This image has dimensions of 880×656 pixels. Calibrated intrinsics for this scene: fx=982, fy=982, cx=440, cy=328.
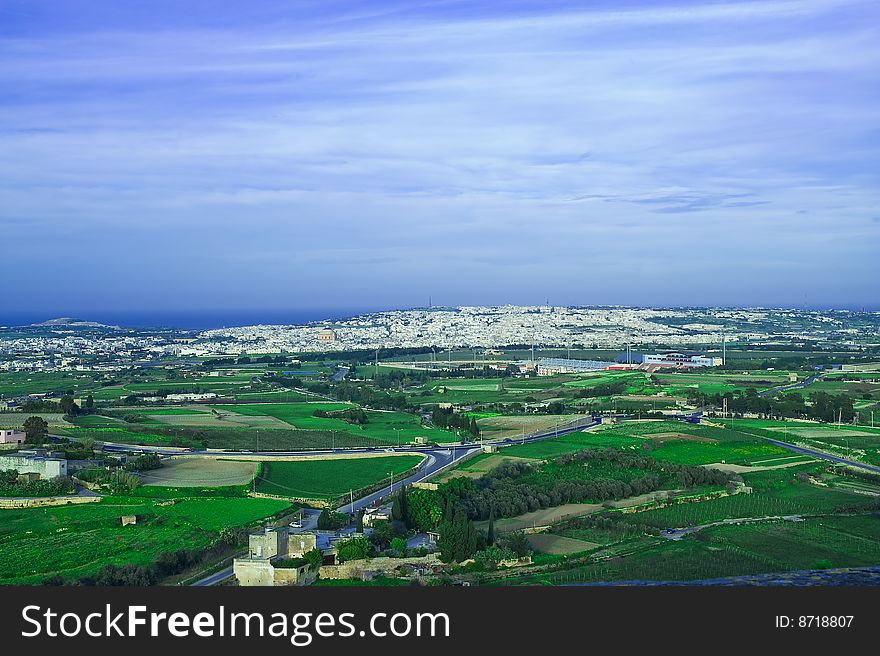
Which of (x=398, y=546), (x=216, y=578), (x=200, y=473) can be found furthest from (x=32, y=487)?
(x=398, y=546)

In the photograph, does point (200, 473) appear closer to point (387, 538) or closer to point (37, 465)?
point (37, 465)

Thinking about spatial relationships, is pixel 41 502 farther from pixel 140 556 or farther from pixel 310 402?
pixel 310 402

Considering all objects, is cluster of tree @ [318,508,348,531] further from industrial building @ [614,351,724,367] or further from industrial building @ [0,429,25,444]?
industrial building @ [614,351,724,367]

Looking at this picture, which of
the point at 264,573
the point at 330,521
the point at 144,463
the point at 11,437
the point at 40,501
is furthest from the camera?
the point at 11,437

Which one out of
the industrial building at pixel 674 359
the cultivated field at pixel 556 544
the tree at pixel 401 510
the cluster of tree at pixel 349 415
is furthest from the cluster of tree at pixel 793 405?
the tree at pixel 401 510

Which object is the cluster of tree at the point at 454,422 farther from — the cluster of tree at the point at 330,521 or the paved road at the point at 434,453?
the cluster of tree at the point at 330,521

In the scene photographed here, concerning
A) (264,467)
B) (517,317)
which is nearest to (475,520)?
(264,467)
